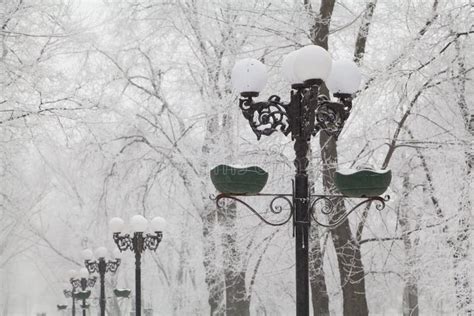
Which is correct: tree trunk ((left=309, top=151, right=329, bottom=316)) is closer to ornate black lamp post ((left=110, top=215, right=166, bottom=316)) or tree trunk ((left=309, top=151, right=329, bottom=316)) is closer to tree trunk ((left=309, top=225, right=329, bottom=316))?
tree trunk ((left=309, top=225, right=329, bottom=316))

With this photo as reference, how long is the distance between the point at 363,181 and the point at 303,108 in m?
0.77

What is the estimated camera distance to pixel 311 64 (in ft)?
18.2

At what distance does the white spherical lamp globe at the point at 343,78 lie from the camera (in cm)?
612

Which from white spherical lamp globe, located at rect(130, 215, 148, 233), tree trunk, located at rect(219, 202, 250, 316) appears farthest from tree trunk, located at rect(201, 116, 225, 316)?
white spherical lamp globe, located at rect(130, 215, 148, 233)

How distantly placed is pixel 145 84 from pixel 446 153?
10.6m

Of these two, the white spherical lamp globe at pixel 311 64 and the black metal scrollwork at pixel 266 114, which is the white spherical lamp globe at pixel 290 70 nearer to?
the white spherical lamp globe at pixel 311 64

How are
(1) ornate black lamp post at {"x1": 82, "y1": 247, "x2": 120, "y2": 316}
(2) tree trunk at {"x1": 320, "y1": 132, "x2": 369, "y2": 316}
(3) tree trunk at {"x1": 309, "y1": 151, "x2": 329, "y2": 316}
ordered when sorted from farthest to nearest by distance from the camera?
1. (1) ornate black lamp post at {"x1": 82, "y1": 247, "x2": 120, "y2": 316}
2. (3) tree trunk at {"x1": 309, "y1": 151, "x2": 329, "y2": 316}
3. (2) tree trunk at {"x1": 320, "y1": 132, "x2": 369, "y2": 316}

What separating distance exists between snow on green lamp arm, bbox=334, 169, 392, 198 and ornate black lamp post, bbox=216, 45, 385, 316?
0.17m

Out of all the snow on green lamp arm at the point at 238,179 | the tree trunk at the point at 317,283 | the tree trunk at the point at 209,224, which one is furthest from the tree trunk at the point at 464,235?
the tree trunk at the point at 209,224

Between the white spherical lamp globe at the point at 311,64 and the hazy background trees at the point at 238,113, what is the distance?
3667 millimetres

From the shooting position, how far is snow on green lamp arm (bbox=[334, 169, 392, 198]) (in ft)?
17.7

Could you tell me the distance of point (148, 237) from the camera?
13.9 metres

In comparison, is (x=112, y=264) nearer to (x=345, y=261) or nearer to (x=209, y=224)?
(x=209, y=224)

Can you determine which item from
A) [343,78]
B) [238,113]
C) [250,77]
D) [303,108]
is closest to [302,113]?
[303,108]
